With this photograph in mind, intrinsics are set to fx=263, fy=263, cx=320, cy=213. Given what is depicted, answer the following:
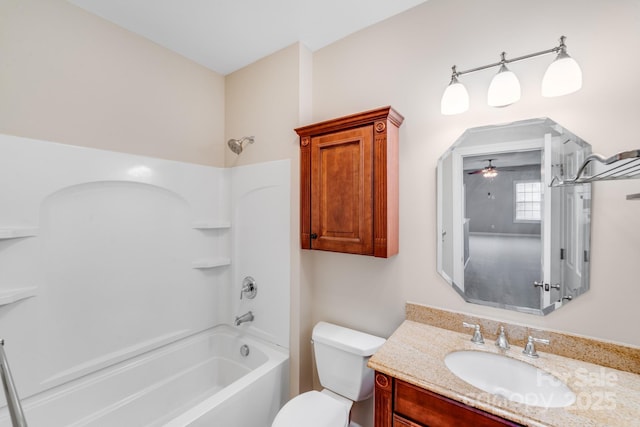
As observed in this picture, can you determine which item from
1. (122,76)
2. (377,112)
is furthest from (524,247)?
(122,76)

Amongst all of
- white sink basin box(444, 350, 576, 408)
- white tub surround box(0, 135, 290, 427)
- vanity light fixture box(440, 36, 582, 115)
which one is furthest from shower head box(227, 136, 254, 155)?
white sink basin box(444, 350, 576, 408)

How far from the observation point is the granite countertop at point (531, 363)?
836 mm

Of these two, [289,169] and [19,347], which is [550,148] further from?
[19,347]

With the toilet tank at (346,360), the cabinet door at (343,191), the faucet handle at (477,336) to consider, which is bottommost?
the toilet tank at (346,360)

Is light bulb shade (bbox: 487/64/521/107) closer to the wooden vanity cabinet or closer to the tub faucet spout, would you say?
the wooden vanity cabinet

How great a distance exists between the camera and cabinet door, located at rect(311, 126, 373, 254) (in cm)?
149

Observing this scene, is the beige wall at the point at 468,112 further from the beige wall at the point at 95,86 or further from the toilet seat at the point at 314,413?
the beige wall at the point at 95,86

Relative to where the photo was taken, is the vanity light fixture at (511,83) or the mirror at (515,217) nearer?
the vanity light fixture at (511,83)

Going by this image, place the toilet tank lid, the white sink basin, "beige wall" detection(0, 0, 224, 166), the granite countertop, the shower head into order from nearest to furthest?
the granite countertop < the white sink basin < "beige wall" detection(0, 0, 224, 166) < the toilet tank lid < the shower head

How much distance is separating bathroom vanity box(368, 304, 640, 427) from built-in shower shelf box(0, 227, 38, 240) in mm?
1846

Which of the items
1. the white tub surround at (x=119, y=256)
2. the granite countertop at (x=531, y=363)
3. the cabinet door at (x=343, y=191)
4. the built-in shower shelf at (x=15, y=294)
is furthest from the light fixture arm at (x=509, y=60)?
the built-in shower shelf at (x=15, y=294)

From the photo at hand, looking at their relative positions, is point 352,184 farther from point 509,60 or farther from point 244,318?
point 244,318

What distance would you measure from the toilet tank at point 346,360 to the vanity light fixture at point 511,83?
4.41 feet

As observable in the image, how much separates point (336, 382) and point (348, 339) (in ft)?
0.87
